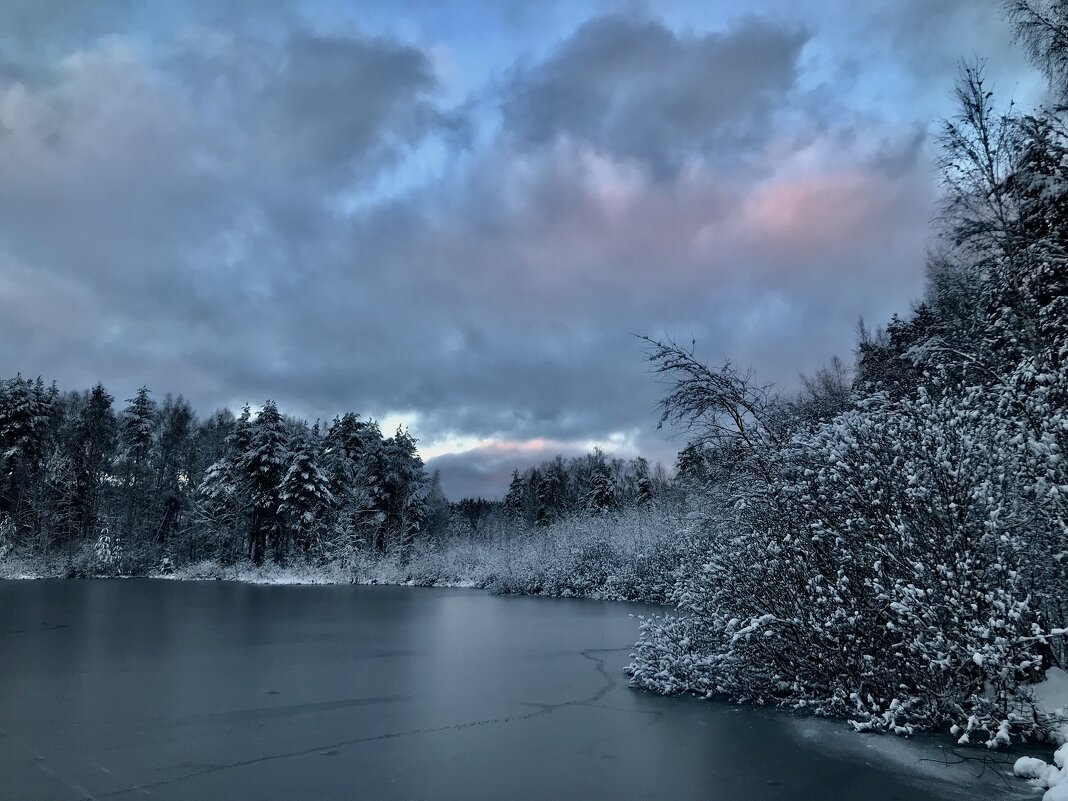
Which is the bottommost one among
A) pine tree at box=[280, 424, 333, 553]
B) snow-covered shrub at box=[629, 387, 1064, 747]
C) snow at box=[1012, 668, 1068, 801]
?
snow at box=[1012, 668, 1068, 801]

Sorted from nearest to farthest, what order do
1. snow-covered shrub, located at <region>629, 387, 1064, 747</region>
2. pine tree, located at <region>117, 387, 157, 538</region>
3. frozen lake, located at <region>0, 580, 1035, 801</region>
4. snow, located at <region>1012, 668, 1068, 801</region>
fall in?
snow, located at <region>1012, 668, 1068, 801</region>, frozen lake, located at <region>0, 580, 1035, 801</region>, snow-covered shrub, located at <region>629, 387, 1064, 747</region>, pine tree, located at <region>117, 387, 157, 538</region>

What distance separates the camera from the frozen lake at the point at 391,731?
17.4 feet

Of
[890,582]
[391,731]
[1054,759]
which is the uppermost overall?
[890,582]

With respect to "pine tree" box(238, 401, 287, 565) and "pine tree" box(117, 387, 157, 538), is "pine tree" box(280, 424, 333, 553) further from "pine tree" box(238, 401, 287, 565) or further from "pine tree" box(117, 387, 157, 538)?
"pine tree" box(117, 387, 157, 538)

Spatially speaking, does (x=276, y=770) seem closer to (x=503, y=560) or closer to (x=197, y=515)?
(x=503, y=560)

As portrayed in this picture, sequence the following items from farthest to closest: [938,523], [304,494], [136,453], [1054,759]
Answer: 1. [136,453]
2. [304,494]
3. [938,523]
4. [1054,759]

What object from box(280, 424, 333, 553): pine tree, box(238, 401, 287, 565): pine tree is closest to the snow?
box(280, 424, 333, 553): pine tree

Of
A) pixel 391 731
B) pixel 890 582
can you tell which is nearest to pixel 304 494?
pixel 391 731

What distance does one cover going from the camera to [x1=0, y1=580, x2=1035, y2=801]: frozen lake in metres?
5.31

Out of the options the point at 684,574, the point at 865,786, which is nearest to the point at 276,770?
the point at 865,786

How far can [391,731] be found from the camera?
23.0 ft

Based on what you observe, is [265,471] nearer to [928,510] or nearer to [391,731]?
[391,731]

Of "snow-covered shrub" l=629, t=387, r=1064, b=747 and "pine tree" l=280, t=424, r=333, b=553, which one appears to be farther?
"pine tree" l=280, t=424, r=333, b=553

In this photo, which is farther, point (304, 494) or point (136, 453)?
point (136, 453)
